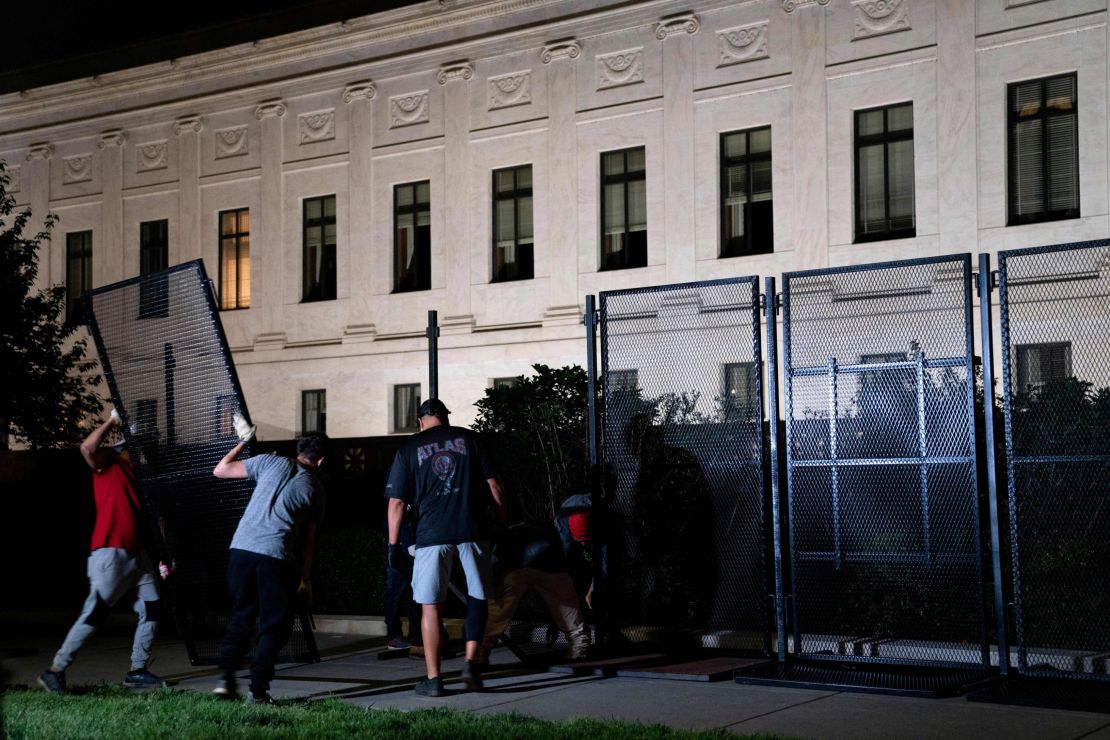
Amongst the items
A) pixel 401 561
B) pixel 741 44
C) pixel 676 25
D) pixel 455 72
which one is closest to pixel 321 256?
pixel 455 72

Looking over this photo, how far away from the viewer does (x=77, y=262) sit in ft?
106

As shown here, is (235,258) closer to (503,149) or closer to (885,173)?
(503,149)

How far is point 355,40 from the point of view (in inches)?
1114

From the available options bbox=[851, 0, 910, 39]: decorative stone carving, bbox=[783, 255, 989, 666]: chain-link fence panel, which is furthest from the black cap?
bbox=[851, 0, 910, 39]: decorative stone carving

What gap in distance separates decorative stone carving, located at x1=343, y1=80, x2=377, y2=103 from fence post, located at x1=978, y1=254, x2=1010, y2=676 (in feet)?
66.4

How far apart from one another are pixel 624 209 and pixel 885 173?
192 inches

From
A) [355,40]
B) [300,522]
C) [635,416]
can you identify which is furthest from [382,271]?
[300,522]

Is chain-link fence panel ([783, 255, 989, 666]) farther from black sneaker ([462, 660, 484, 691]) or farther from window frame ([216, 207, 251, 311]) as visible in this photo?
window frame ([216, 207, 251, 311])

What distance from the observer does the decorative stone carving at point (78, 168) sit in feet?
105

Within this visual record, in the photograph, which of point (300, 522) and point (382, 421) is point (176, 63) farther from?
point (300, 522)

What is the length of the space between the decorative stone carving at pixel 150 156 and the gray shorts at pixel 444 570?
2378cm

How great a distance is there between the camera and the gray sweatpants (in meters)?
9.34

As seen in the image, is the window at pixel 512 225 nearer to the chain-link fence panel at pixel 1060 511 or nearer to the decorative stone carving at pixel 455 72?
the decorative stone carving at pixel 455 72

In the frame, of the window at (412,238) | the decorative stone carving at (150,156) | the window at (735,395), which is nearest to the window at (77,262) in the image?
the decorative stone carving at (150,156)
